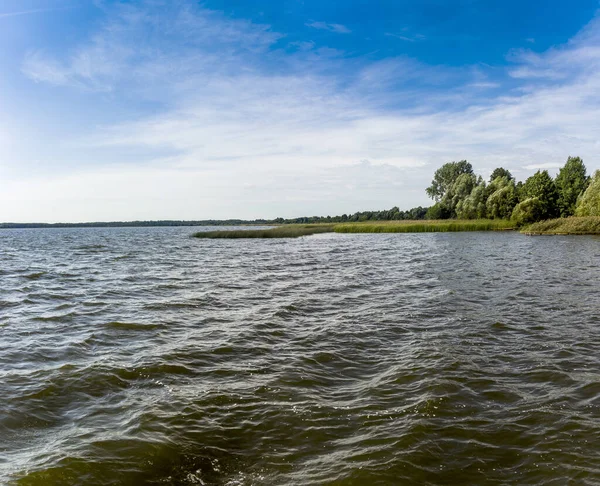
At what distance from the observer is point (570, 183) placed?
81.6 m

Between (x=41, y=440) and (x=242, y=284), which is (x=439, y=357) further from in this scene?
(x=242, y=284)

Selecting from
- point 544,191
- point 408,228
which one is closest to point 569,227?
point 544,191

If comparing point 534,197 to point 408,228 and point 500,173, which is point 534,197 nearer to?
point 408,228

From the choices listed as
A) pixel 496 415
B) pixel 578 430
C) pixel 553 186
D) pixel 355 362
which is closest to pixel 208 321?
pixel 355 362

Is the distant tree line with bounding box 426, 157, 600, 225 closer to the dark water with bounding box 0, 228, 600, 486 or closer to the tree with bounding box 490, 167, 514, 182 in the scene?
the tree with bounding box 490, 167, 514, 182

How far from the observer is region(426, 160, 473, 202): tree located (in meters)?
132

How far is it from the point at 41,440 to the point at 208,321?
769 cm

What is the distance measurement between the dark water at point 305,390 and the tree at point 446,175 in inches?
4859

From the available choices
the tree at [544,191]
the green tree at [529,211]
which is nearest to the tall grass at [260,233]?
the green tree at [529,211]

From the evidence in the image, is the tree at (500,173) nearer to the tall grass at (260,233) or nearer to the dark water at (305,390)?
the tall grass at (260,233)

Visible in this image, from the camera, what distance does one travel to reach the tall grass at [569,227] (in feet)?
178

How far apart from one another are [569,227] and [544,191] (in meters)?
23.3

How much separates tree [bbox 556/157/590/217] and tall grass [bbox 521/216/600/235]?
22.5 metres

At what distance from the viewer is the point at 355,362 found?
971 cm
